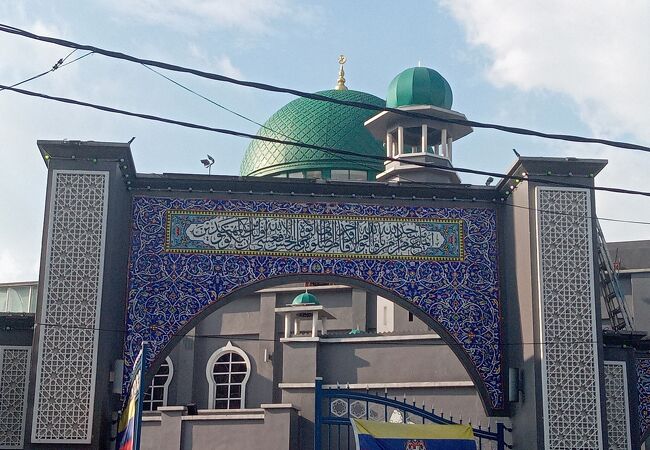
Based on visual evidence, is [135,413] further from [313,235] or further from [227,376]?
[227,376]

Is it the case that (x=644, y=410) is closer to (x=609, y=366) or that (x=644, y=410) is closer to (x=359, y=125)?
(x=609, y=366)

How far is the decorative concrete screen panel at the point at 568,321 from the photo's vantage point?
454 inches

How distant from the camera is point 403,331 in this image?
20125 mm

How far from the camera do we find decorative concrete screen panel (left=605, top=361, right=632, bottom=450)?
12.1 metres

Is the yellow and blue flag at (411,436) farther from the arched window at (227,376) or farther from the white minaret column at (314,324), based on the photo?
the arched window at (227,376)

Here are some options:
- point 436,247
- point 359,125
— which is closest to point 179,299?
point 436,247

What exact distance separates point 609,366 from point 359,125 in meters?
10.3

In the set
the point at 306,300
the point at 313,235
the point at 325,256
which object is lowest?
the point at 325,256

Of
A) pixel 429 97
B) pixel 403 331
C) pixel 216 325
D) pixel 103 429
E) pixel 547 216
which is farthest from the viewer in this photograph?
pixel 216 325

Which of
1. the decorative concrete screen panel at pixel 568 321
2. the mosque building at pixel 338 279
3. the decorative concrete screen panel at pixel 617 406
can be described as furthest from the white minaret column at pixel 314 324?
the decorative concrete screen panel at pixel 568 321

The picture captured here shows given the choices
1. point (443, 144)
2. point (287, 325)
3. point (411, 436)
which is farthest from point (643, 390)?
point (287, 325)

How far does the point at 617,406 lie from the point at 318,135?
10524mm

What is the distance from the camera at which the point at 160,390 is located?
75.5 ft

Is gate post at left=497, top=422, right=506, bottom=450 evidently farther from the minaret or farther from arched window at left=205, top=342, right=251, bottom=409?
arched window at left=205, top=342, right=251, bottom=409
